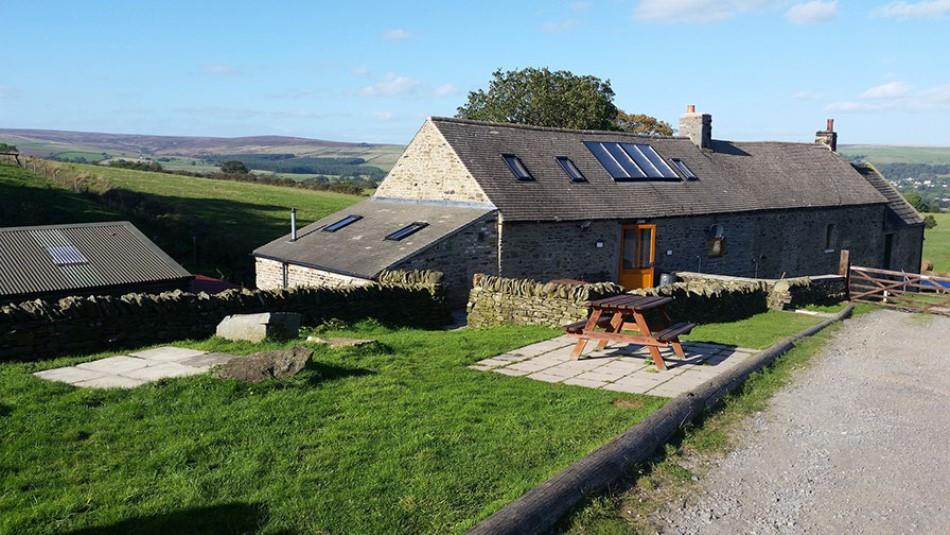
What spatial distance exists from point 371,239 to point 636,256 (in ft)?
27.0

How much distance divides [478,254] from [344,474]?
1331 cm

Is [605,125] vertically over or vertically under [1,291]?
over

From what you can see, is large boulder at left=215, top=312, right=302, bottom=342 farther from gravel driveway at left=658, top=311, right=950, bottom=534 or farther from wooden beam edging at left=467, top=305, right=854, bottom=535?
gravel driveway at left=658, top=311, right=950, bottom=534

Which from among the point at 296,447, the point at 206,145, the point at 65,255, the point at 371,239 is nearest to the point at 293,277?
the point at 371,239

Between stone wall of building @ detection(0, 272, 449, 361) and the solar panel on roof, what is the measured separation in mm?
3838

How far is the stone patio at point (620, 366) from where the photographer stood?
9.30 meters

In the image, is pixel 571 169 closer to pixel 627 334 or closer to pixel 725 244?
pixel 725 244

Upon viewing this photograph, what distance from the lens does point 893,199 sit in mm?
34719

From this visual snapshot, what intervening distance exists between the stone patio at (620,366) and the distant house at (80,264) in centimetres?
839

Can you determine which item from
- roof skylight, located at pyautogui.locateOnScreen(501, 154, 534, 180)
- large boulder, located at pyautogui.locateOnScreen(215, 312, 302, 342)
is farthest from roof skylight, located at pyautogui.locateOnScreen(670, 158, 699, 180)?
large boulder, located at pyautogui.locateOnScreen(215, 312, 302, 342)

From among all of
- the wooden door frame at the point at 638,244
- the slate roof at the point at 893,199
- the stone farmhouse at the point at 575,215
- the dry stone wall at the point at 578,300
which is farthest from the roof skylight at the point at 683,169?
→ the slate roof at the point at 893,199

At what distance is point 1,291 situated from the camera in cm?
1313

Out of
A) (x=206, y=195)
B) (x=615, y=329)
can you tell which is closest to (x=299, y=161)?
(x=206, y=195)

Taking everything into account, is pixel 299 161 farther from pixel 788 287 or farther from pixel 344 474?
pixel 344 474
